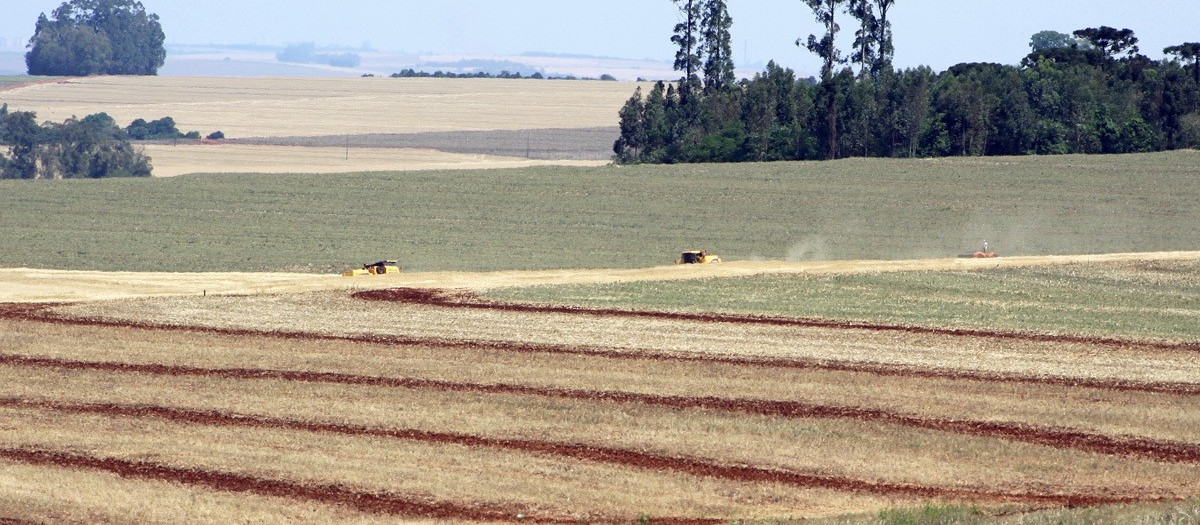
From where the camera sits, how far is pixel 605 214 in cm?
6881

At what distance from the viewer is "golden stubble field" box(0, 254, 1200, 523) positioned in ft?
71.9

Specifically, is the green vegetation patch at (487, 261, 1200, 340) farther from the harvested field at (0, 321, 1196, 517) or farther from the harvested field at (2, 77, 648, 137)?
the harvested field at (2, 77, 648, 137)

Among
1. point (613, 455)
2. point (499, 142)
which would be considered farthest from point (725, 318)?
point (499, 142)

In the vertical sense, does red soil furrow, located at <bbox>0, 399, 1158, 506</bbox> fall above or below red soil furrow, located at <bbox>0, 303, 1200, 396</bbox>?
below

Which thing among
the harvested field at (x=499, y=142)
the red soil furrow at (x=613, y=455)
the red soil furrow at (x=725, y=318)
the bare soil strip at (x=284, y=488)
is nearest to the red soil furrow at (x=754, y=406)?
the red soil furrow at (x=613, y=455)

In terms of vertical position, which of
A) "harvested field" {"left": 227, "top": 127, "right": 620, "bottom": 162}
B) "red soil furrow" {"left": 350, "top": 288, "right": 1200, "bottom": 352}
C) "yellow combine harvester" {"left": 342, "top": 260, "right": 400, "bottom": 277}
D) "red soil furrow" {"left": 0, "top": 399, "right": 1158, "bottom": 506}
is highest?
"harvested field" {"left": 227, "top": 127, "right": 620, "bottom": 162}

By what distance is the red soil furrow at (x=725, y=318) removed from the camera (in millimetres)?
34656

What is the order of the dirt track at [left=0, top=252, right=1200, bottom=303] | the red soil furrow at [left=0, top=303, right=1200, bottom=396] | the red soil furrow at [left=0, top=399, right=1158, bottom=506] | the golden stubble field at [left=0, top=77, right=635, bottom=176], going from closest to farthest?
the red soil furrow at [left=0, top=399, right=1158, bottom=506], the red soil furrow at [left=0, top=303, right=1200, bottom=396], the dirt track at [left=0, top=252, right=1200, bottom=303], the golden stubble field at [left=0, top=77, right=635, bottom=176]

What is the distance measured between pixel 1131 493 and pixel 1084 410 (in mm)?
5670

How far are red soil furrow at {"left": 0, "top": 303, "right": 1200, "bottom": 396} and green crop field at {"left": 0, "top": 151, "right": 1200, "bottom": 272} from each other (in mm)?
16871

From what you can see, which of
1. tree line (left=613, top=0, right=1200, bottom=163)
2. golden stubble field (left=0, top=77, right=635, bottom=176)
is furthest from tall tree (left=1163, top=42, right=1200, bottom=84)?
golden stubble field (left=0, top=77, right=635, bottom=176)

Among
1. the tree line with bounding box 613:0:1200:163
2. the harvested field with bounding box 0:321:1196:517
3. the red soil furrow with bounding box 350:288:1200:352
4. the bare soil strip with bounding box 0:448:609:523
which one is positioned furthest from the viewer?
the tree line with bounding box 613:0:1200:163

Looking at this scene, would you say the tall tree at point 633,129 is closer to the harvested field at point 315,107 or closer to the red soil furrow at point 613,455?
the harvested field at point 315,107

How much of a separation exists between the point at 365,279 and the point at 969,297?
17.6 m
